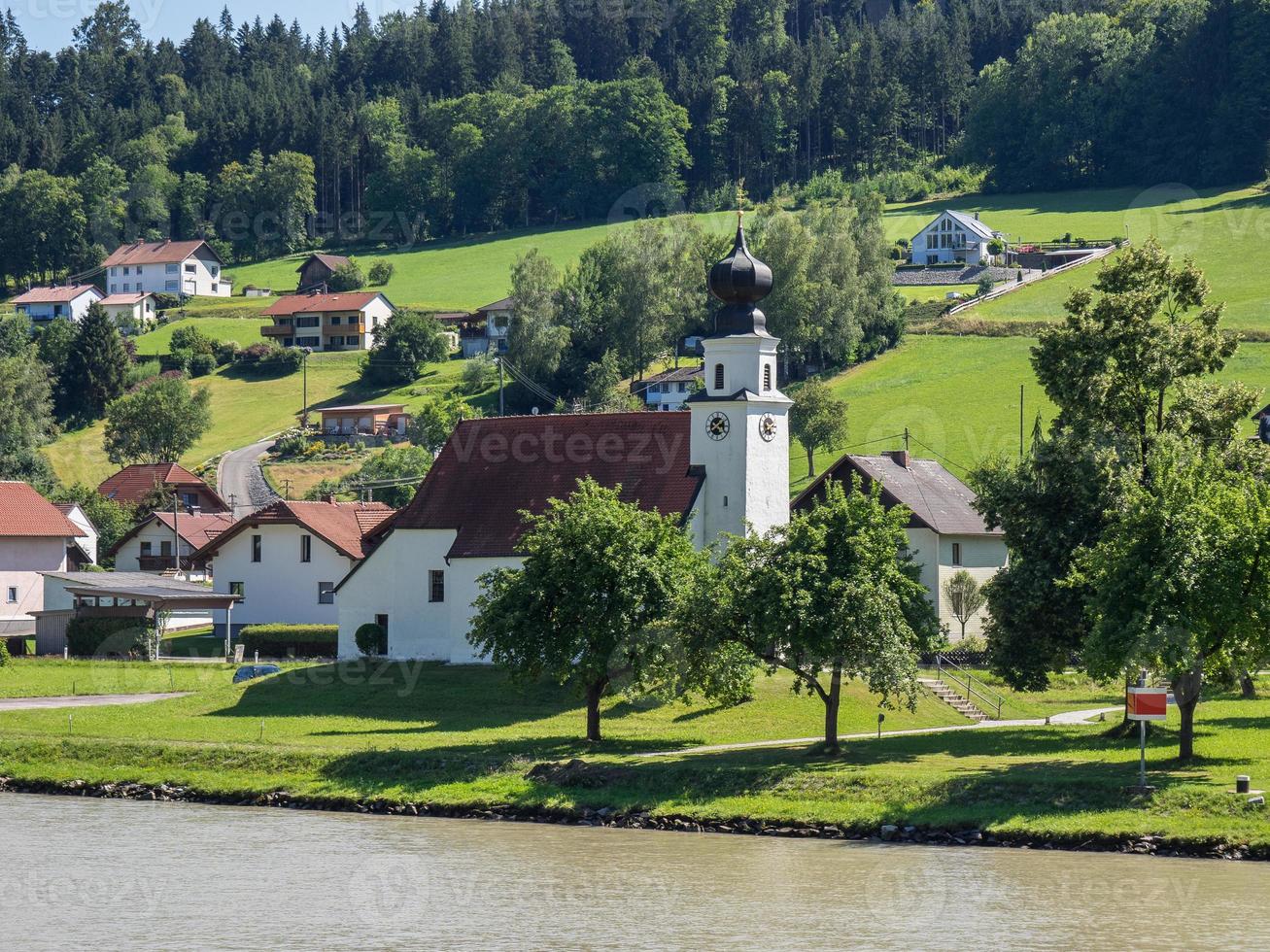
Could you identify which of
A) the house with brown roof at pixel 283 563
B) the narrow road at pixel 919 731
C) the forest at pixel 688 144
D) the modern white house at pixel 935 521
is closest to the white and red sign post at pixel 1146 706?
the narrow road at pixel 919 731

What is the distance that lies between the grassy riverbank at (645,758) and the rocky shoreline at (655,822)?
144 mm

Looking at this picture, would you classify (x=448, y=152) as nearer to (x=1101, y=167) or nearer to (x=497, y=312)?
(x=497, y=312)

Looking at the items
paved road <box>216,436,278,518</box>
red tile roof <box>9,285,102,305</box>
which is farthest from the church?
red tile roof <box>9,285,102,305</box>

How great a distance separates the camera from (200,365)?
5502 inches

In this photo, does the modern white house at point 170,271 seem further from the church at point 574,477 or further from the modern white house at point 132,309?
the church at point 574,477

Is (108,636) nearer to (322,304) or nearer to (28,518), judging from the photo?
(28,518)

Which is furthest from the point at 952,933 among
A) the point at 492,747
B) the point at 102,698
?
the point at 102,698

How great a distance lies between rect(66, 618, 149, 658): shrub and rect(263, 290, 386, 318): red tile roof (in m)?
80.2

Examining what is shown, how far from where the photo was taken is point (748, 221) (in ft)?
423

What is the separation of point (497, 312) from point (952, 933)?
109 m

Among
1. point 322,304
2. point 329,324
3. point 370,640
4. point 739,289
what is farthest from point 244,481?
point 739,289

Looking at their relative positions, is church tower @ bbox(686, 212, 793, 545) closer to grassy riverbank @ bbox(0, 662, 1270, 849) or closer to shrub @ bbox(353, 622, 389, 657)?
grassy riverbank @ bbox(0, 662, 1270, 849)

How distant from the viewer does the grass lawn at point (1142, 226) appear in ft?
375

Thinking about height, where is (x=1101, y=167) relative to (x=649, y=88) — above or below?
A: below
